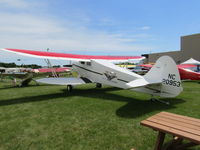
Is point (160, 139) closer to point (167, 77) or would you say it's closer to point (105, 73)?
point (167, 77)

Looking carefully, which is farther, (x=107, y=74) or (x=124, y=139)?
(x=107, y=74)

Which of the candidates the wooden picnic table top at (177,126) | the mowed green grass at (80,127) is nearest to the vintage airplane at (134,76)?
the mowed green grass at (80,127)

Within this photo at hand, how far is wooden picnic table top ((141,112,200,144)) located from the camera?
74.0 inches

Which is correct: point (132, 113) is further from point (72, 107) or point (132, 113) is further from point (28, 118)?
point (28, 118)

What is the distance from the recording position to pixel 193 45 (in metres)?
32.9

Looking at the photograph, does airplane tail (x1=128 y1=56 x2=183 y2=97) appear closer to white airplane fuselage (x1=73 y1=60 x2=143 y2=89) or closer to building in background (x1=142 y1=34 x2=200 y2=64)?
white airplane fuselage (x1=73 y1=60 x2=143 y2=89)

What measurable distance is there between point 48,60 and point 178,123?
6.87m

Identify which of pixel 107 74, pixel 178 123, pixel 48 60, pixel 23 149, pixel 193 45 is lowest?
pixel 23 149

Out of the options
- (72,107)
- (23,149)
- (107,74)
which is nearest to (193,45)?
(107,74)

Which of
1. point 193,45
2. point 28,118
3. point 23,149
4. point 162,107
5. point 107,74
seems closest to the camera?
point 23,149

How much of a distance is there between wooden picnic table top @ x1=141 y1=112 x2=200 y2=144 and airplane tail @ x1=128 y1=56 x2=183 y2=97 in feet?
6.85

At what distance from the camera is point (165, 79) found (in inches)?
187

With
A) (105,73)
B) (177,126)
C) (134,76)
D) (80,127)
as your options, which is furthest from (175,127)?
(105,73)

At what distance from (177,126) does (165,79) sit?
9.43 ft
